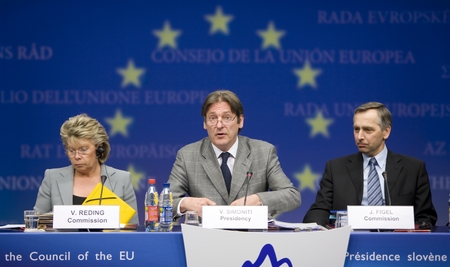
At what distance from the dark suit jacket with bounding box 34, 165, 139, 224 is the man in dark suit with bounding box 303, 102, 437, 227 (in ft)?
3.76

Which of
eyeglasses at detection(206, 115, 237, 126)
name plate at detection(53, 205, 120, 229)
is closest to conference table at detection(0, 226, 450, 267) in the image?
name plate at detection(53, 205, 120, 229)

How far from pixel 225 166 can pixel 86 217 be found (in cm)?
119

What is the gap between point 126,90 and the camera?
18.4 ft

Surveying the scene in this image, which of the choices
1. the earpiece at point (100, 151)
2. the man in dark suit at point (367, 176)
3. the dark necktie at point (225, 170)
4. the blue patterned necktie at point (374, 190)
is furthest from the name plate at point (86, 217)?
the blue patterned necktie at point (374, 190)

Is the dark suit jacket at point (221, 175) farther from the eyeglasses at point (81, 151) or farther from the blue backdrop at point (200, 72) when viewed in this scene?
the blue backdrop at point (200, 72)

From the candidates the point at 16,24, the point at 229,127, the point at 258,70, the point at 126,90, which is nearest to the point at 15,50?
the point at 16,24

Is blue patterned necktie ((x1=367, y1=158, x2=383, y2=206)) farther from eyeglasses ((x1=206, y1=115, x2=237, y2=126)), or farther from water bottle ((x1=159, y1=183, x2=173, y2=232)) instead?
water bottle ((x1=159, y1=183, x2=173, y2=232))

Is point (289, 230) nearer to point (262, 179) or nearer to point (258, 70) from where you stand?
point (262, 179)

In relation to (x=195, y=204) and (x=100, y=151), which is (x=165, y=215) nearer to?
(x=195, y=204)

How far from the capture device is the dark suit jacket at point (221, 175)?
389 centimetres

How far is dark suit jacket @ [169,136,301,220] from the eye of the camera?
3895mm

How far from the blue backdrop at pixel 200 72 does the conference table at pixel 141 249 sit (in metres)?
2.75

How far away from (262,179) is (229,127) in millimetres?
390

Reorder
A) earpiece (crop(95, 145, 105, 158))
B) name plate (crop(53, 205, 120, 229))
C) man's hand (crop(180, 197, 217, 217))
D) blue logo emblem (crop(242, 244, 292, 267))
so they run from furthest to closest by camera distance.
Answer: earpiece (crop(95, 145, 105, 158)), man's hand (crop(180, 197, 217, 217)), name plate (crop(53, 205, 120, 229)), blue logo emblem (crop(242, 244, 292, 267))
